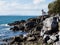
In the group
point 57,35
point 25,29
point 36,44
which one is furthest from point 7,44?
point 25,29

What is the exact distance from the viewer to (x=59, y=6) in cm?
6812

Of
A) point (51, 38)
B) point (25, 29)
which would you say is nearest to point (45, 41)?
point (51, 38)

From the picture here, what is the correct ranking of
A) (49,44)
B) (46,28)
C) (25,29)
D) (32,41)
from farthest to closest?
(25,29) → (46,28) → (32,41) → (49,44)

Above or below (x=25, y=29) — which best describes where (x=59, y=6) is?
above

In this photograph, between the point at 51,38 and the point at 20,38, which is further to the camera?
the point at 20,38

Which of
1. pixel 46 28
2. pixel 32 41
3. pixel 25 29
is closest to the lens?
pixel 32 41

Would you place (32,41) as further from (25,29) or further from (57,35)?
(25,29)

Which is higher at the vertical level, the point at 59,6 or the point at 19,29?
the point at 59,6

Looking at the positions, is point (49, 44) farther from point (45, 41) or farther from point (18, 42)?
point (18, 42)

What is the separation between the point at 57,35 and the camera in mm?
38281

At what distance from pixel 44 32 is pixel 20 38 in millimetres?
4266

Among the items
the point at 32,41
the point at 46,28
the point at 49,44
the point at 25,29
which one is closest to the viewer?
the point at 49,44

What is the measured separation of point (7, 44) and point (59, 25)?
364 inches

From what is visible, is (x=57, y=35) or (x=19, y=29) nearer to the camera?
(x=57, y=35)
